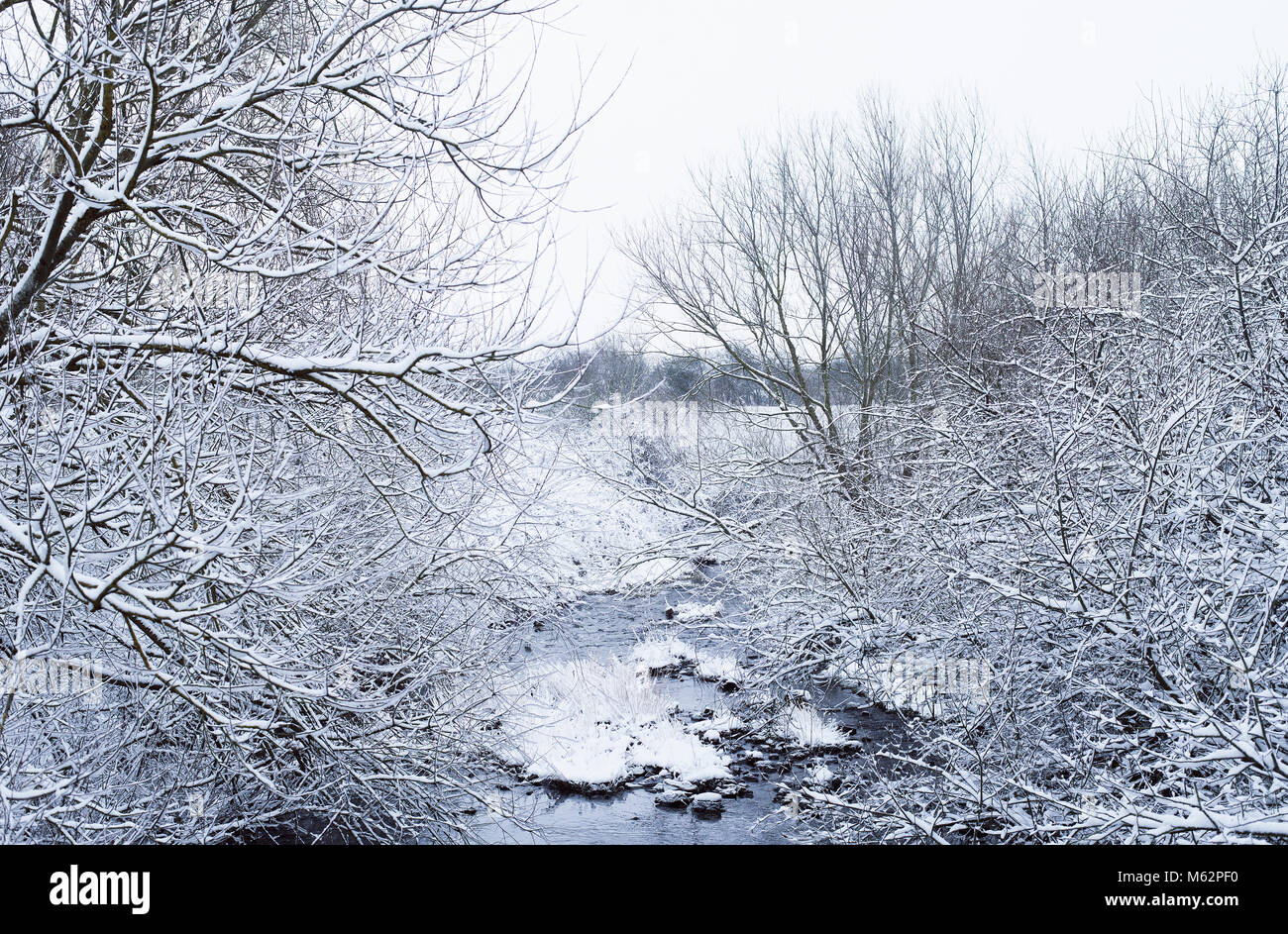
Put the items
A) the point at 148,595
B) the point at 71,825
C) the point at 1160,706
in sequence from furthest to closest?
the point at 1160,706
the point at 71,825
the point at 148,595

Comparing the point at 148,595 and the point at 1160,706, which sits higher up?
the point at 148,595

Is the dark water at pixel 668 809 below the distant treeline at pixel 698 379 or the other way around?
below

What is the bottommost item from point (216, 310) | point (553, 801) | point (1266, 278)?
point (553, 801)

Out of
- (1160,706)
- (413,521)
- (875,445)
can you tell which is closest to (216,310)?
(413,521)

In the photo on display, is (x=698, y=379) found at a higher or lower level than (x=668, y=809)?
higher

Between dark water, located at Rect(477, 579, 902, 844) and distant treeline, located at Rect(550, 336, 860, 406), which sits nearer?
dark water, located at Rect(477, 579, 902, 844)

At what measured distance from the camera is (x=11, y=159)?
4656 millimetres

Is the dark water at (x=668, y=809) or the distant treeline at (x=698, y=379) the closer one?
the dark water at (x=668, y=809)

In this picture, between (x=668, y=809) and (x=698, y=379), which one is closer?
(x=668, y=809)

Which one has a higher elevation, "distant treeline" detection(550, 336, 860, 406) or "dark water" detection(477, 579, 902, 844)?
"distant treeline" detection(550, 336, 860, 406)

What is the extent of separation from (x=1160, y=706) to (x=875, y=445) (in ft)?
19.0

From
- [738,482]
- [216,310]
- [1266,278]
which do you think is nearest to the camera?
[216,310]
